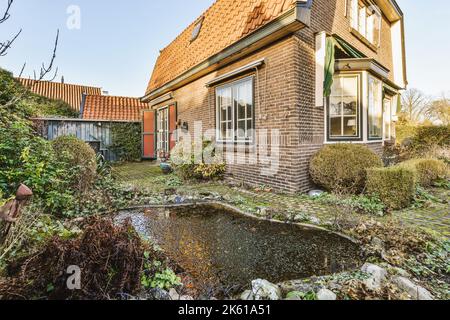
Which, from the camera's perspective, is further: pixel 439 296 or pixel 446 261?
pixel 446 261

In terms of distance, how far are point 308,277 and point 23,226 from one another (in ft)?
8.52

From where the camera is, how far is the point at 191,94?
28.8 feet

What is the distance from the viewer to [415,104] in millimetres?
21156

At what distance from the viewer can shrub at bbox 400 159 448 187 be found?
19.6 ft

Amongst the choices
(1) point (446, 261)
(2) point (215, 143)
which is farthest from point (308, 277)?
(2) point (215, 143)

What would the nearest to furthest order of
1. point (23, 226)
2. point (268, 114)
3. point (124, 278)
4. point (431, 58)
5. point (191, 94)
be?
point (124, 278)
point (23, 226)
point (268, 114)
point (191, 94)
point (431, 58)

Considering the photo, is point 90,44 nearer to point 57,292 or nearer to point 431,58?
point 57,292

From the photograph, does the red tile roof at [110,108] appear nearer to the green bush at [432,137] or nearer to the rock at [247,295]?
the rock at [247,295]

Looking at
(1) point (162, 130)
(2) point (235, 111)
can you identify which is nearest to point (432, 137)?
(2) point (235, 111)

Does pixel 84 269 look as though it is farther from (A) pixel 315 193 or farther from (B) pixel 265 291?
(A) pixel 315 193

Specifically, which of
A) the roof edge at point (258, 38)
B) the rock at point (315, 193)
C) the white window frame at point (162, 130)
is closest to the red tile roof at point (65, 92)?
the white window frame at point (162, 130)

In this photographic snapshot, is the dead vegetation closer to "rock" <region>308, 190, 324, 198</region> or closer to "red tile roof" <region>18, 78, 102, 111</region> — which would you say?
"rock" <region>308, 190, 324, 198</region>

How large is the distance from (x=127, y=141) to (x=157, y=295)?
36.6 feet

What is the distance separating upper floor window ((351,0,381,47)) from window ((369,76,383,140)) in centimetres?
194
